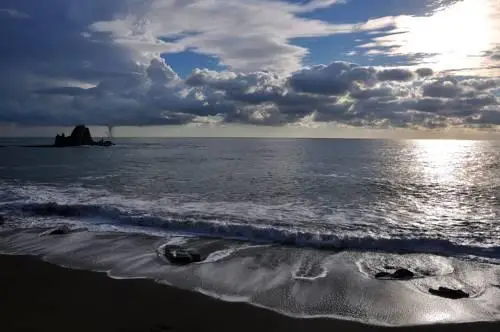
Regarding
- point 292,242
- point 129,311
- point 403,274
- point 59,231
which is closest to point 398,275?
point 403,274

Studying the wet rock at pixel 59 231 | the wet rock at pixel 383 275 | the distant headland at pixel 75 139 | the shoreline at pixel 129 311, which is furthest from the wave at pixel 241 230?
the distant headland at pixel 75 139

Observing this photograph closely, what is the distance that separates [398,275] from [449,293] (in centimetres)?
159

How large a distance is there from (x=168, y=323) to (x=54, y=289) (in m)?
3.93

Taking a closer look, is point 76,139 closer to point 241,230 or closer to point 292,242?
point 241,230

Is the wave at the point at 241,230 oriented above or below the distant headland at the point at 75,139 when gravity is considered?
below

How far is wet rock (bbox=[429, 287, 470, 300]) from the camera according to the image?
32.5ft

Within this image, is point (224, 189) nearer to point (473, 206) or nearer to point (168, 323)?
point (473, 206)

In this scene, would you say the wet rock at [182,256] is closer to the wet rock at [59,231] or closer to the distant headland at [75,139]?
the wet rock at [59,231]

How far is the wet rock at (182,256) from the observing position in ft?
41.6

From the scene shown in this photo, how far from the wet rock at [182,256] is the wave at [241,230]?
132 inches

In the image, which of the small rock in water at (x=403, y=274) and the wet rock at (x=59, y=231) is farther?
the wet rock at (x=59, y=231)

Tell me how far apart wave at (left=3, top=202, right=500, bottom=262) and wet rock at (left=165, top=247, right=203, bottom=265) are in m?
3.34

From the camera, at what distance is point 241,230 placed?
17.5 meters

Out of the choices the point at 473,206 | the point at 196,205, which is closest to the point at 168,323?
the point at 196,205
